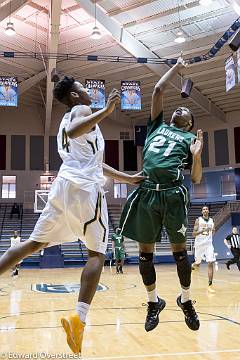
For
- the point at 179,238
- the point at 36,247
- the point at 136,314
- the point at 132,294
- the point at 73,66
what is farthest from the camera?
the point at 73,66

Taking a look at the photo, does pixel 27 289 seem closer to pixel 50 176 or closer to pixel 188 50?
pixel 188 50

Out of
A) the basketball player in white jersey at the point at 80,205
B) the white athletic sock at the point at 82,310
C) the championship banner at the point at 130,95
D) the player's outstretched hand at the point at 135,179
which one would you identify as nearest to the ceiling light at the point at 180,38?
the championship banner at the point at 130,95

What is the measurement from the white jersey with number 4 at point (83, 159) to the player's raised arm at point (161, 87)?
3.14 feet

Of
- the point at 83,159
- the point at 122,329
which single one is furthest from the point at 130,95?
the point at 83,159

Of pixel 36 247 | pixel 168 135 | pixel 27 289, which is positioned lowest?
pixel 27 289

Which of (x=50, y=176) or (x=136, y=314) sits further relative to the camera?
(x=50, y=176)

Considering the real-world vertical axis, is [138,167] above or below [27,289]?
above

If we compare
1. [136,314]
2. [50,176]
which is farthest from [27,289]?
[50,176]

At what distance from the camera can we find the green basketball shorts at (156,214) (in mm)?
3867

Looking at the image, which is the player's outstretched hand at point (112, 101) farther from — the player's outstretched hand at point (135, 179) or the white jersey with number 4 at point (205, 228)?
the white jersey with number 4 at point (205, 228)

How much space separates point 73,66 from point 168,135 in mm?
19146

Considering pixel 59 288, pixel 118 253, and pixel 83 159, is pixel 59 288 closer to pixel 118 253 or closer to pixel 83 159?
pixel 118 253

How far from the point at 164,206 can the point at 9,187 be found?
27.5 m

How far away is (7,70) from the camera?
74.2 feet
